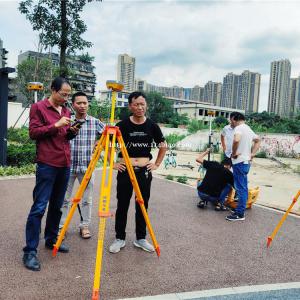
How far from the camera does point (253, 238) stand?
16.3 feet

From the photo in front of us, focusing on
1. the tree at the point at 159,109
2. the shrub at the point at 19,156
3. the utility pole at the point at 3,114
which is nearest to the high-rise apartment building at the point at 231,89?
the tree at the point at 159,109

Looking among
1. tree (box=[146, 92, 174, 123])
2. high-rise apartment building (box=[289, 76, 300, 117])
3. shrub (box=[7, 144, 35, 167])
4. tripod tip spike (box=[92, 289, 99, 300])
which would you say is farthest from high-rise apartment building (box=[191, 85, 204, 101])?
tripod tip spike (box=[92, 289, 99, 300])

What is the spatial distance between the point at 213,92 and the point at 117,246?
110m

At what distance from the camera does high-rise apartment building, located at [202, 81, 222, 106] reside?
108 metres

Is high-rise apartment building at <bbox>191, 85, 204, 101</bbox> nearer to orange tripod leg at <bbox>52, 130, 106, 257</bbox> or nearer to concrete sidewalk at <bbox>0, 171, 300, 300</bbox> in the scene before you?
concrete sidewalk at <bbox>0, 171, 300, 300</bbox>

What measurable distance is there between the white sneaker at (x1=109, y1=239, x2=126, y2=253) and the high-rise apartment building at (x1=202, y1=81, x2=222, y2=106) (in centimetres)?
10597

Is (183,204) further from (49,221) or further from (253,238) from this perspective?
(49,221)

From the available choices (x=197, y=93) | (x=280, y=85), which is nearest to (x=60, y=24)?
(x=280, y=85)

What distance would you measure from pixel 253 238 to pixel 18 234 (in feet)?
10.8

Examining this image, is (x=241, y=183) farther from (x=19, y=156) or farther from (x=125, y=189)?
(x=19, y=156)

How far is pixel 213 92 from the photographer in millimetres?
110562

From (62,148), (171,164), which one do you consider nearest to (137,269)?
(62,148)

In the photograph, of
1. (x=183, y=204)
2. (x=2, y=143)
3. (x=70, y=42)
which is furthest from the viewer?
(x=70, y=42)

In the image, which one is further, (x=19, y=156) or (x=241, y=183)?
(x=19, y=156)
